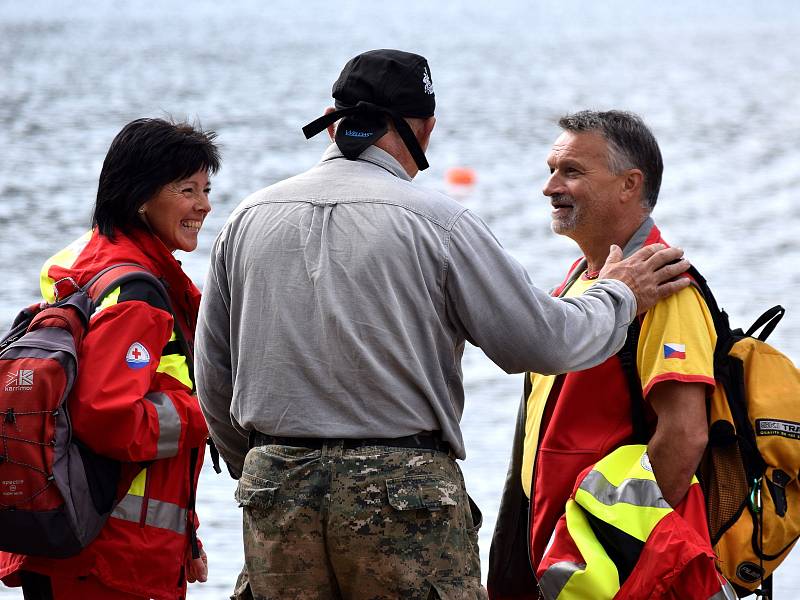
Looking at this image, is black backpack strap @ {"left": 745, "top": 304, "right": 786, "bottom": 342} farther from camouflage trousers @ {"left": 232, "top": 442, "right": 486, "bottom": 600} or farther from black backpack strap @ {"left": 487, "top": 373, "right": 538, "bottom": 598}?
camouflage trousers @ {"left": 232, "top": 442, "right": 486, "bottom": 600}

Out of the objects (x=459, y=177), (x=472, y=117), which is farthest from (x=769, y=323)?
(x=472, y=117)

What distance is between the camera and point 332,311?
9.36 ft

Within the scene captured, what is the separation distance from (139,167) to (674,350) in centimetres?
149

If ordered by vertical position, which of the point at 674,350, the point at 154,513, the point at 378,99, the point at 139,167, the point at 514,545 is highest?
the point at 378,99

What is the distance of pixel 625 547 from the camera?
312 centimetres

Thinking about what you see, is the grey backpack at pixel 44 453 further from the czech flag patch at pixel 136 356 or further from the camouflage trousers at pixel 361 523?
the camouflage trousers at pixel 361 523

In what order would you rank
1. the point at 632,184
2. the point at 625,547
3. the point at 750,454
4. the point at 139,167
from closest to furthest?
the point at 625,547, the point at 750,454, the point at 632,184, the point at 139,167

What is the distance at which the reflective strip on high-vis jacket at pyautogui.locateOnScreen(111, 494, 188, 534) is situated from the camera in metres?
3.40

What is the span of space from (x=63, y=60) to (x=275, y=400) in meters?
30.4

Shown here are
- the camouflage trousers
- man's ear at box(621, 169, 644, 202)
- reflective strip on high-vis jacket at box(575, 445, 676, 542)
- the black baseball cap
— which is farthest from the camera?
man's ear at box(621, 169, 644, 202)

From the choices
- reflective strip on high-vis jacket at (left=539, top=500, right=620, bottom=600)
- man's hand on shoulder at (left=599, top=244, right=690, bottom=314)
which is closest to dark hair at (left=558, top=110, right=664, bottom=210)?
man's hand on shoulder at (left=599, top=244, right=690, bottom=314)

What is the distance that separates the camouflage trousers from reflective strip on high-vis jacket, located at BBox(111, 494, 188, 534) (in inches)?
22.6

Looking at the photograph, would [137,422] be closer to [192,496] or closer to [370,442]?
[192,496]

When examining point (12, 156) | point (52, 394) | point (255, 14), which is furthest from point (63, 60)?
point (52, 394)
